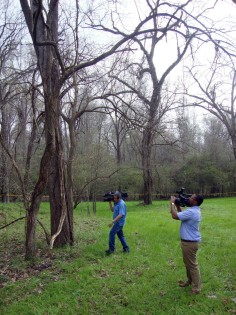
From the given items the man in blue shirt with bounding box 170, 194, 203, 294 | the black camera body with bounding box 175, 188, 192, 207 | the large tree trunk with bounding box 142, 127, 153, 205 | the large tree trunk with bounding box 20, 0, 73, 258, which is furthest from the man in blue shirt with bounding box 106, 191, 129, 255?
the large tree trunk with bounding box 142, 127, 153, 205

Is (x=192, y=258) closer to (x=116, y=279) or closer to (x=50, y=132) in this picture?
(x=116, y=279)

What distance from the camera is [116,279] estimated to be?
6.53m

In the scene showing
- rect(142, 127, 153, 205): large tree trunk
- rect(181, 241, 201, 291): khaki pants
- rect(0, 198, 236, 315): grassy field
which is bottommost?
rect(0, 198, 236, 315): grassy field

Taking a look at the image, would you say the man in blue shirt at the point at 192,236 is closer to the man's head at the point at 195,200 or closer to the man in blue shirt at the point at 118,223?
the man's head at the point at 195,200

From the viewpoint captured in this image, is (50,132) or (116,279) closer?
(116,279)

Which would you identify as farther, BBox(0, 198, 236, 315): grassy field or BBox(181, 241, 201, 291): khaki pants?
BBox(181, 241, 201, 291): khaki pants

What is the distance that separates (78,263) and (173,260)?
2320 mm

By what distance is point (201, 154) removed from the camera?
115 feet

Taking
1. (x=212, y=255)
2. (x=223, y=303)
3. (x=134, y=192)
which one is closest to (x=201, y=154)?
(x=134, y=192)

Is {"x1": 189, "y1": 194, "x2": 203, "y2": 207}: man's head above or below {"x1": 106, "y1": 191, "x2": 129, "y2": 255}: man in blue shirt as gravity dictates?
above

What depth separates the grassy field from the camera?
5.32 meters

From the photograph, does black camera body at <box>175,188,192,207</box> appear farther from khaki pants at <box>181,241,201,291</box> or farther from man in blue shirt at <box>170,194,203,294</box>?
khaki pants at <box>181,241,201,291</box>

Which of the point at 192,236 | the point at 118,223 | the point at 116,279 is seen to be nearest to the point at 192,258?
the point at 192,236

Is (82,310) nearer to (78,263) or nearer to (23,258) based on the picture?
(78,263)
